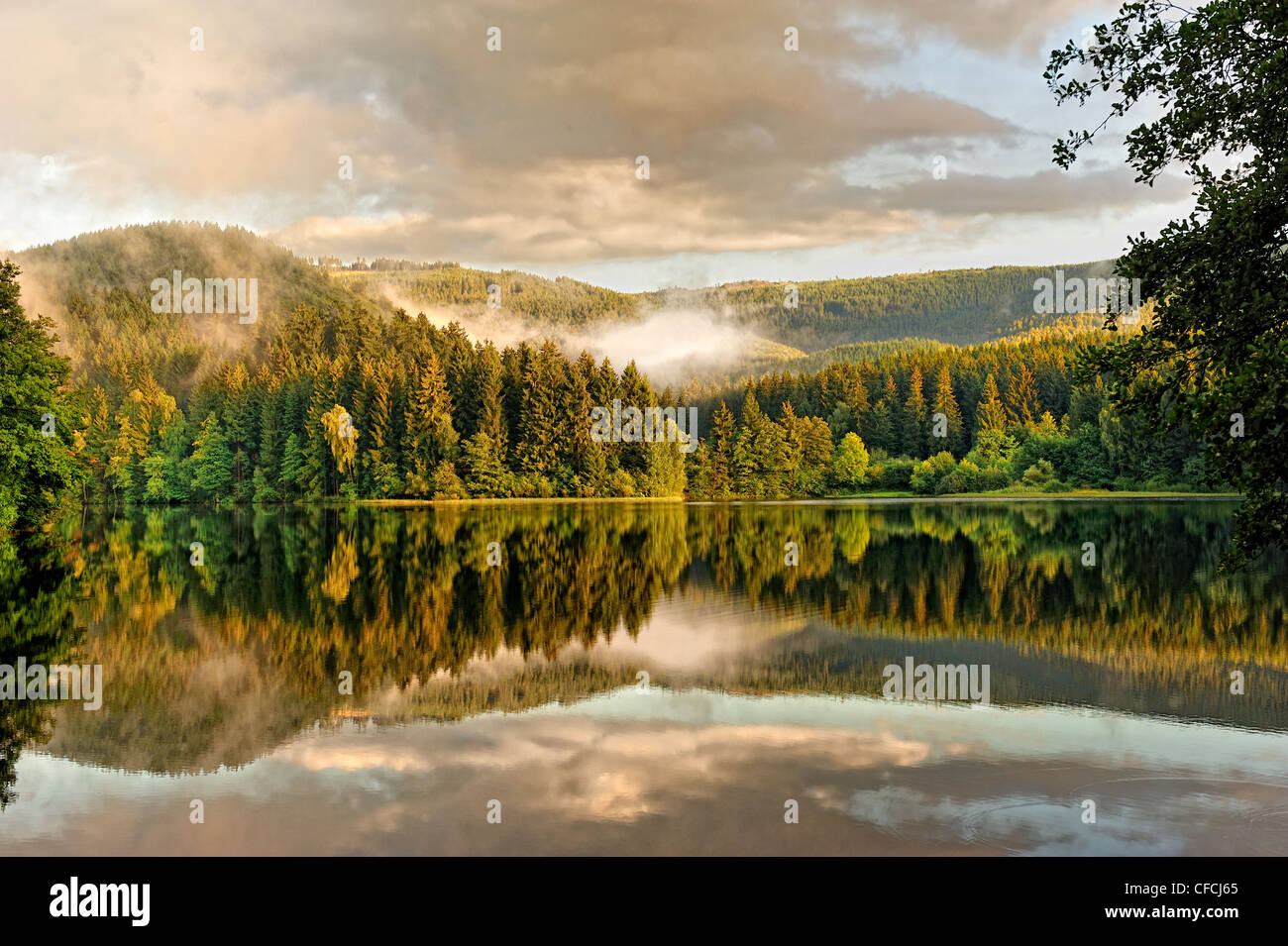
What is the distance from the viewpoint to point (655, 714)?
16.3 metres

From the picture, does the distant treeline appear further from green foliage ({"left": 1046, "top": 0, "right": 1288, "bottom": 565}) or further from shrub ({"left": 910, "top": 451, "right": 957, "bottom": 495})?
green foliage ({"left": 1046, "top": 0, "right": 1288, "bottom": 565})

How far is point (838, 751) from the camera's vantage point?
13906mm

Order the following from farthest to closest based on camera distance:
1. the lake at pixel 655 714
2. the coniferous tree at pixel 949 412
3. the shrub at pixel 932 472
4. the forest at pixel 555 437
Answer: the coniferous tree at pixel 949 412
the shrub at pixel 932 472
the forest at pixel 555 437
the lake at pixel 655 714

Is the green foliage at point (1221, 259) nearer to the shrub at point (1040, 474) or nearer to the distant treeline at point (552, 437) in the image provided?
the distant treeline at point (552, 437)

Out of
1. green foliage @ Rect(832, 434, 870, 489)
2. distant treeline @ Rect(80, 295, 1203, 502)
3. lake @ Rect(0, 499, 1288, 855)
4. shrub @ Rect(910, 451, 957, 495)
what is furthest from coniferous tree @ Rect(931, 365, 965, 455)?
lake @ Rect(0, 499, 1288, 855)

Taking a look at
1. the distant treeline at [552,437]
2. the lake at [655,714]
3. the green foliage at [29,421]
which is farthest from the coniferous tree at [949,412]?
the green foliage at [29,421]

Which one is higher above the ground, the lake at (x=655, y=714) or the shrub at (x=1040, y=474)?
the shrub at (x=1040, y=474)

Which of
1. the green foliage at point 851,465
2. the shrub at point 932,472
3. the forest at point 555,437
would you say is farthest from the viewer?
the green foliage at point 851,465

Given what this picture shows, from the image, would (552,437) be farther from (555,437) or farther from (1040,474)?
(1040,474)

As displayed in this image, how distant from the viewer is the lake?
11180mm

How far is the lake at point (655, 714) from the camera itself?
36.7ft
